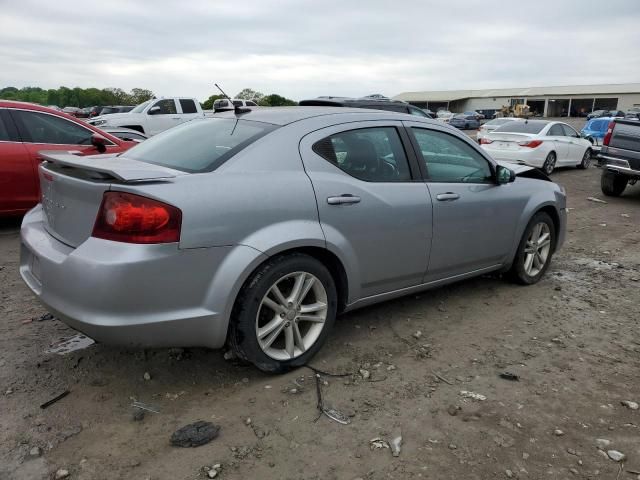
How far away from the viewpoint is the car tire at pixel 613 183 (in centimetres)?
1059

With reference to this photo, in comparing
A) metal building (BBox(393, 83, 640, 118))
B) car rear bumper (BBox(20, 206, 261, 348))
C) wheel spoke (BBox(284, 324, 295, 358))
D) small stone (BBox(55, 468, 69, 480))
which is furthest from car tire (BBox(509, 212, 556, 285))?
metal building (BBox(393, 83, 640, 118))

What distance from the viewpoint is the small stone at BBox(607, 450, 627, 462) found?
2.56 m

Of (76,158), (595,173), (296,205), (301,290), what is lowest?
(595,173)

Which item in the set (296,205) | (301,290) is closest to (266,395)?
(301,290)

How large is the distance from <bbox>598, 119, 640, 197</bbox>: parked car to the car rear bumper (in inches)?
369

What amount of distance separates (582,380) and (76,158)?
3.38m

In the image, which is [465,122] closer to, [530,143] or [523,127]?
[523,127]

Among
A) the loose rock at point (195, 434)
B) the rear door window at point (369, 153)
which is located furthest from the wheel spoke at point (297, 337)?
the rear door window at point (369, 153)

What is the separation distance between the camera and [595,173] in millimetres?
14875

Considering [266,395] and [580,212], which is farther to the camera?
[580,212]

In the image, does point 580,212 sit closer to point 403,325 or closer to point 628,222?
point 628,222

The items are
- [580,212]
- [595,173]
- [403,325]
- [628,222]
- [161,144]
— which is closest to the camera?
[161,144]

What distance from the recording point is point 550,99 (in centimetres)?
8181

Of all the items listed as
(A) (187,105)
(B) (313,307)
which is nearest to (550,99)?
(A) (187,105)
